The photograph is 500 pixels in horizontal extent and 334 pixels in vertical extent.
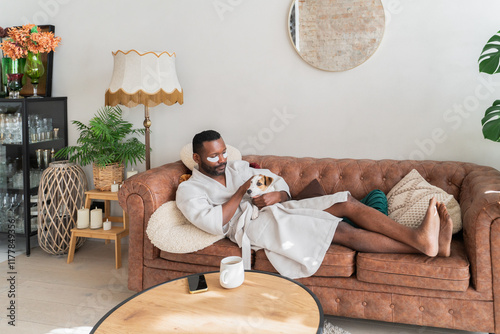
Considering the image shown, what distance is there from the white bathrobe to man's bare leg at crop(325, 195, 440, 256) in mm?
71

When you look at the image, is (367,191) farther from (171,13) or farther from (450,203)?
(171,13)

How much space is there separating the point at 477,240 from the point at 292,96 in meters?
1.66

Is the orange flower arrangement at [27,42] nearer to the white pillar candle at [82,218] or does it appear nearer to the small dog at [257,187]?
the white pillar candle at [82,218]

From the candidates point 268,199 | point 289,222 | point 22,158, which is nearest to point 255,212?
point 268,199

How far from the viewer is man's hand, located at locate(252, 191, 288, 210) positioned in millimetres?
2535

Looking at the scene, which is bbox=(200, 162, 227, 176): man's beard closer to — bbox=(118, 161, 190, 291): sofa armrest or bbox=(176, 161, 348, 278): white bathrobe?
bbox=(176, 161, 348, 278): white bathrobe

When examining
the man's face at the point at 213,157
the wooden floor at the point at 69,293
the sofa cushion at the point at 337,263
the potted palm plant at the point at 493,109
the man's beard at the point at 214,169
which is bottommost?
the wooden floor at the point at 69,293

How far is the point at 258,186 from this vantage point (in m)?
2.56

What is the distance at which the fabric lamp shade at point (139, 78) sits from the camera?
288 centimetres

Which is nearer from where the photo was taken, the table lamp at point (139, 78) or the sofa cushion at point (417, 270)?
the sofa cushion at point (417, 270)

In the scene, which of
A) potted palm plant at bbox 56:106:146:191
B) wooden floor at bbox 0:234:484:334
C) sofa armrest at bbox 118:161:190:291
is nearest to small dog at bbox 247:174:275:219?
sofa armrest at bbox 118:161:190:291

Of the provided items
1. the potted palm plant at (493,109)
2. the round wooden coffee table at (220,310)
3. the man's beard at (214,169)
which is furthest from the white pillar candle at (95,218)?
the potted palm plant at (493,109)

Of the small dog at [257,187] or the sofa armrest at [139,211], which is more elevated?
the small dog at [257,187]

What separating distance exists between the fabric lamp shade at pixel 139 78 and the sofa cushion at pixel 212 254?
43.8 inches
